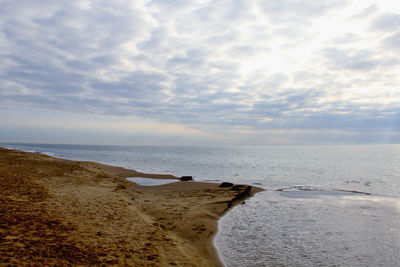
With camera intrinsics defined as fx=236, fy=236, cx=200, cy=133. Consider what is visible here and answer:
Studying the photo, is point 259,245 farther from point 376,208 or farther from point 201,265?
point 376,208

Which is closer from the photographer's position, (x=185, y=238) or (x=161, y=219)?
(x=185, y=238)

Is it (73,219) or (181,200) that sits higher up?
(73,219)

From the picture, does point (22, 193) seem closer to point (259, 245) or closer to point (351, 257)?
point (259, 245)

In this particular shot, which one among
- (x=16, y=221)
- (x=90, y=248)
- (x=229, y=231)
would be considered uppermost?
(x=16, y=221)

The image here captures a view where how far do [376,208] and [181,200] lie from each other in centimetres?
1505

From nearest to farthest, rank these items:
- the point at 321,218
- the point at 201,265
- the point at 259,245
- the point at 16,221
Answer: the point at 16,221 < the point at 201,265 < the point at 259,245 < the point at 321,218

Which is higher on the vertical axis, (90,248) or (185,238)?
(90,248)

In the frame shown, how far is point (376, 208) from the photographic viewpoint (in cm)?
1820

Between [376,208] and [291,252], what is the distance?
12909 mm

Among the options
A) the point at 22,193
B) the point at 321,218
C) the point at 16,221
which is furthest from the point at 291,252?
the point at 22,193

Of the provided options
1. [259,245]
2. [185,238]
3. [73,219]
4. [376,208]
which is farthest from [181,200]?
[376,208]

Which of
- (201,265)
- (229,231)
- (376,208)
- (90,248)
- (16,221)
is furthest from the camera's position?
(376,208)

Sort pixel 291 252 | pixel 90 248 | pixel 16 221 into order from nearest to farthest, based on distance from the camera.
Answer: pixel 90 248 → pixel 16 221 → pixel 291 252

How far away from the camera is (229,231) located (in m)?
12.4
